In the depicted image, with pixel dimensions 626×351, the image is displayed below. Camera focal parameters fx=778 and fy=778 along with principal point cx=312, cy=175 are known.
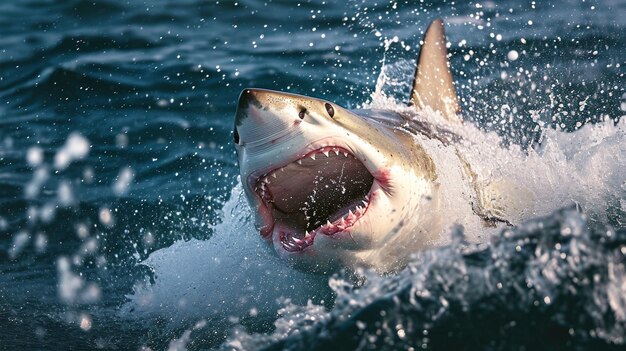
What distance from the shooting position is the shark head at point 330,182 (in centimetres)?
239

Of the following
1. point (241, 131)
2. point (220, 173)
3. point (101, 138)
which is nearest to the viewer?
point (241, 131)

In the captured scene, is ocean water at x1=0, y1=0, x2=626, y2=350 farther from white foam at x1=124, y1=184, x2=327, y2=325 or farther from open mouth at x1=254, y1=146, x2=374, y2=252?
open mouth at x1=254, y1=146, x2=374, y2=252

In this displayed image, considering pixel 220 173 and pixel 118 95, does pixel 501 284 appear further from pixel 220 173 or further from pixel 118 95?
pixel 118 95

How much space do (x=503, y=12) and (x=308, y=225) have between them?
16.2ft

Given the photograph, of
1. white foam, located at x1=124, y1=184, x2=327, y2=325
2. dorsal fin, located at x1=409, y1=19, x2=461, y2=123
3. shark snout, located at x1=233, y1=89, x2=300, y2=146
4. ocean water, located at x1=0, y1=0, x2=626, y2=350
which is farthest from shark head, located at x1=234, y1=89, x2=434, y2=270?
dorsal fin, located at x1=409, y1=19, x2=461, y2=123

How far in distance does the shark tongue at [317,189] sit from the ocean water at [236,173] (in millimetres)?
257

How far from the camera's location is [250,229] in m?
3.60

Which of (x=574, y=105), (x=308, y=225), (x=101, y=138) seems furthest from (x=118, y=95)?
(x=308, y=225)

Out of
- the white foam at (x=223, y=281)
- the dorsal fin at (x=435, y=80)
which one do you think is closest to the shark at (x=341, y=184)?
the white foam at (x=223, y=281)

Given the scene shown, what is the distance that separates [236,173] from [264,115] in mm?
2721

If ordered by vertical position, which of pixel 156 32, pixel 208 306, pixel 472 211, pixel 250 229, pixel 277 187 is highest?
pixel 277 187

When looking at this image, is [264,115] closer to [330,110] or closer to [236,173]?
[330,110]

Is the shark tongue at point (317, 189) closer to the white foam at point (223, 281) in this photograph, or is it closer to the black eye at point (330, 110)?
the black eye at point (330, 110)

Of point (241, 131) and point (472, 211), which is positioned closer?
point (241, 131)
